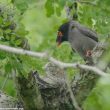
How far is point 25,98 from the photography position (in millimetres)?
5406

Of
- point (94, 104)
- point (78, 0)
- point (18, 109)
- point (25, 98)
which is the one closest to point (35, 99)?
point (25, 98)

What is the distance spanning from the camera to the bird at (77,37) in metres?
7.80

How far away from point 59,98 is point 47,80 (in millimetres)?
346

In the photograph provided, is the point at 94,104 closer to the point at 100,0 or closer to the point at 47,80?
the point at 100,0

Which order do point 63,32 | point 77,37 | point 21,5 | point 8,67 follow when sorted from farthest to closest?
point 63,32 < point 77,37 < point 8,67 < point 21,5

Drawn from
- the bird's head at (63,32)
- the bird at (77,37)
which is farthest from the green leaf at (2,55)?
the bird's head at (63,32)

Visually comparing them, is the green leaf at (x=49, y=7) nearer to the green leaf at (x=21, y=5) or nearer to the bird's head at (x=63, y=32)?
the green leaf at (x=21, y=5)

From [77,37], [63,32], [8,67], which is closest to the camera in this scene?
[8,67]

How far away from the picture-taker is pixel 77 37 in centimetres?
848

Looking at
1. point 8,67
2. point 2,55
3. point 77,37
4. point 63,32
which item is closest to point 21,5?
point 2,55

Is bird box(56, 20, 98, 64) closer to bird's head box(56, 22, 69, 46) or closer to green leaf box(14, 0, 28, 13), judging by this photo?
bird's head box(56, 22, 69, 46)

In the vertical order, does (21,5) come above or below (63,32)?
above

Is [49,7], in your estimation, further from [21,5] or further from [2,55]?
[2,55]

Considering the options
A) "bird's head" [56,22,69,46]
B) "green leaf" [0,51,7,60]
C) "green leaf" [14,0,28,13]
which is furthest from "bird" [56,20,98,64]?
"green leaf" [14,0,28,13]
